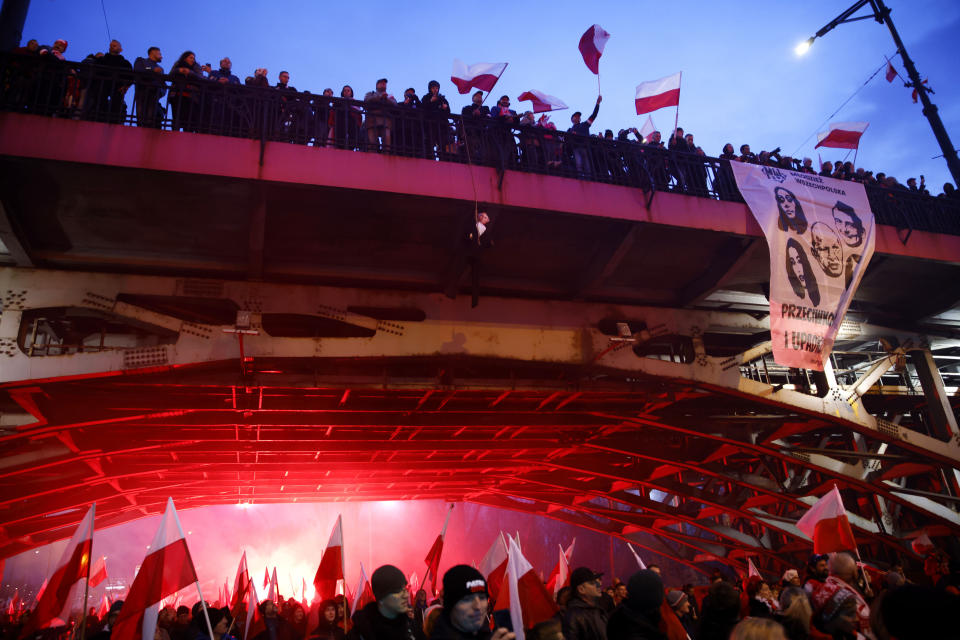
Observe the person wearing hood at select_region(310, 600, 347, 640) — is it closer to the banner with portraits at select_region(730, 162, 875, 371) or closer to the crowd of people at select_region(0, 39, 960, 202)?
the crowd of people at select_region(0, 39, 960, 202)

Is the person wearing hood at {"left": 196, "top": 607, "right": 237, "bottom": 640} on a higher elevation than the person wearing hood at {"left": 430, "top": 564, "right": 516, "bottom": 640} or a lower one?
lower

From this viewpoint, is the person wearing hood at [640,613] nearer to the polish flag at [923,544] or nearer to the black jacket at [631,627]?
the black jacket at [631,627]

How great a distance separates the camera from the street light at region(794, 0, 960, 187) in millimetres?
11906

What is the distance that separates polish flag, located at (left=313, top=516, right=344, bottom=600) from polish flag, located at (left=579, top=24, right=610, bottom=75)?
9.24m

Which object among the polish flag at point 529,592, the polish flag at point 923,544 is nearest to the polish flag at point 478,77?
the polish flag at point 529,592

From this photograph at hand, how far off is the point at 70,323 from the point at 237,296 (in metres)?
3.46

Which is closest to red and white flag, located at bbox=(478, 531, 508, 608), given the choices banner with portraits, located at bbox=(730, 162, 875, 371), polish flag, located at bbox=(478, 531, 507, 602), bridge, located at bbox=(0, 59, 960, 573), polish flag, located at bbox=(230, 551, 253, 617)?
polish flag, located at bbox=(478, 531, 507, 602)

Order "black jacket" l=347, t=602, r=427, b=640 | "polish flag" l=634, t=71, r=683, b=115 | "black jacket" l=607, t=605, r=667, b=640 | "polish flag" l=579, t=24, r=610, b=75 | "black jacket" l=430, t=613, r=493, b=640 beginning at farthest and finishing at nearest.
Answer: "polish flag" l=634, t=71, r=683, b=115 < "polish flag" l=579, t=24, r=610, b=75 < "black jacket" l=607, t=605, r=667, b=640 < "black jacket" l=347, t=602, r=427, b=640 < "black jacket" l=430, t=613, r=493, b=640

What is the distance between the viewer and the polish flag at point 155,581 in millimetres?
5805

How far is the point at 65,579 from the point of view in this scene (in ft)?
21.5

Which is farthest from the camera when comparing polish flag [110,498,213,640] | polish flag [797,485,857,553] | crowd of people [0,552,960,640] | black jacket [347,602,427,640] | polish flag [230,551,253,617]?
polish flag [230,551,253,617]

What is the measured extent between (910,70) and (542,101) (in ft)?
29.3

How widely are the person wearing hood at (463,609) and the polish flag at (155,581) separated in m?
3.40

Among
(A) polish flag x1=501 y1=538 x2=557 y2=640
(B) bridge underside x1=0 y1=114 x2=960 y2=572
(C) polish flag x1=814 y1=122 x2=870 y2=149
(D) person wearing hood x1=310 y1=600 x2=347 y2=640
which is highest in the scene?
(C) polish flag x1=814 y1=122 x2=870 y2=149
